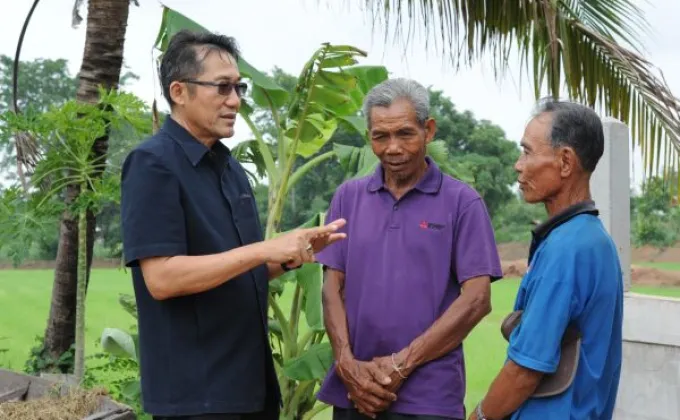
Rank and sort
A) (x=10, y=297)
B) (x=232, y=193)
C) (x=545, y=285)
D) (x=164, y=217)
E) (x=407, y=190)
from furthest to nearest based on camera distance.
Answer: (x=10, y=297)
(x=407, y=190)
(x=232, y=193)
(x=164, y=217)
(x=545, y=285)

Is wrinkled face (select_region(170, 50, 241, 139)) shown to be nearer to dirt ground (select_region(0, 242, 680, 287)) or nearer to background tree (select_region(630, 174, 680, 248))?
dirt ground (select_region(0, 242, 680, 287))

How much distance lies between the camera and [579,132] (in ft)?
8.21

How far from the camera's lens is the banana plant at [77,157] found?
5695mm

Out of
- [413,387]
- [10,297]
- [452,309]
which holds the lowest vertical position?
[10,297]

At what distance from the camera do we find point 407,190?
A: 119 inches

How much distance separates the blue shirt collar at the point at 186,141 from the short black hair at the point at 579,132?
96cm

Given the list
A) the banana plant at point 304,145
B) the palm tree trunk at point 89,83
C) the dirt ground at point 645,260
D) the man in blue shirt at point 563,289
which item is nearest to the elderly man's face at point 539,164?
the man in blue shirt at point 563,289

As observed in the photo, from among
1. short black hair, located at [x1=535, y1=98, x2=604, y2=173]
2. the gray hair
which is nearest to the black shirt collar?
short black hair, located at [x1=535, y1=98, x2=604, y2=173]

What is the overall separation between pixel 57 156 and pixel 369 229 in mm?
3499

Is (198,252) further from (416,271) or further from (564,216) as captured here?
(564,216)

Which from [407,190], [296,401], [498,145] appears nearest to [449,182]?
[407,190]

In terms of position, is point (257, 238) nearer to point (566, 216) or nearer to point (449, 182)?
point (449, 182)

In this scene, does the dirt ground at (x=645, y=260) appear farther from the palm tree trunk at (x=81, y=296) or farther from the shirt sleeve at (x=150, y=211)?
the shirt sleeve at (x=150, y=211)

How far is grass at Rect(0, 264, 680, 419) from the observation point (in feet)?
35.9
